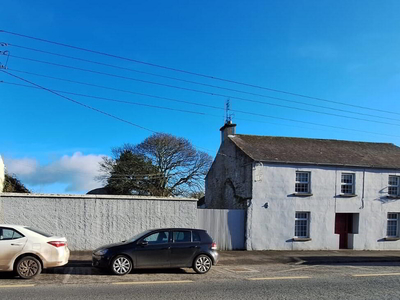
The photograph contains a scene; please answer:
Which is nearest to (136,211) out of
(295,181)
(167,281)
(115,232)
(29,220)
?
(115,232)

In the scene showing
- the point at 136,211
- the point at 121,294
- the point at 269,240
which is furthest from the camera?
the point at 269,240

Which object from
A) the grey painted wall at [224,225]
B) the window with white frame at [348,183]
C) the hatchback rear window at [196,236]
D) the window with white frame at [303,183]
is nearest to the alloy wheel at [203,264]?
the hatchback rear window at [196,236]

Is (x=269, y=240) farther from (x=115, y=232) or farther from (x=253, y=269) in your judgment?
(x=115, y=232)

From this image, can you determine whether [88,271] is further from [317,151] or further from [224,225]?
[317,151]

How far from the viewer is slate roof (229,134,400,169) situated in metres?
20.4

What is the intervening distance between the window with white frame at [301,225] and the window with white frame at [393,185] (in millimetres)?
5671

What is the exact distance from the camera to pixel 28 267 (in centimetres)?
973

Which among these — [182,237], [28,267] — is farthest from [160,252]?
[28,267]

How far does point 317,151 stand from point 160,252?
46.6ft

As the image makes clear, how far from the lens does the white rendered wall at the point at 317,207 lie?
62.8 feet

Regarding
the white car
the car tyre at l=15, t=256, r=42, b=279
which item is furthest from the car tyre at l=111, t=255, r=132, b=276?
the car tyre at l=15, t=256, r=42, b=279

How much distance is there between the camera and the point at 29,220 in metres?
15.5

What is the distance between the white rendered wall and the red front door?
568 mm

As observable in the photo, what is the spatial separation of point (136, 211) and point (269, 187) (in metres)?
7.14
